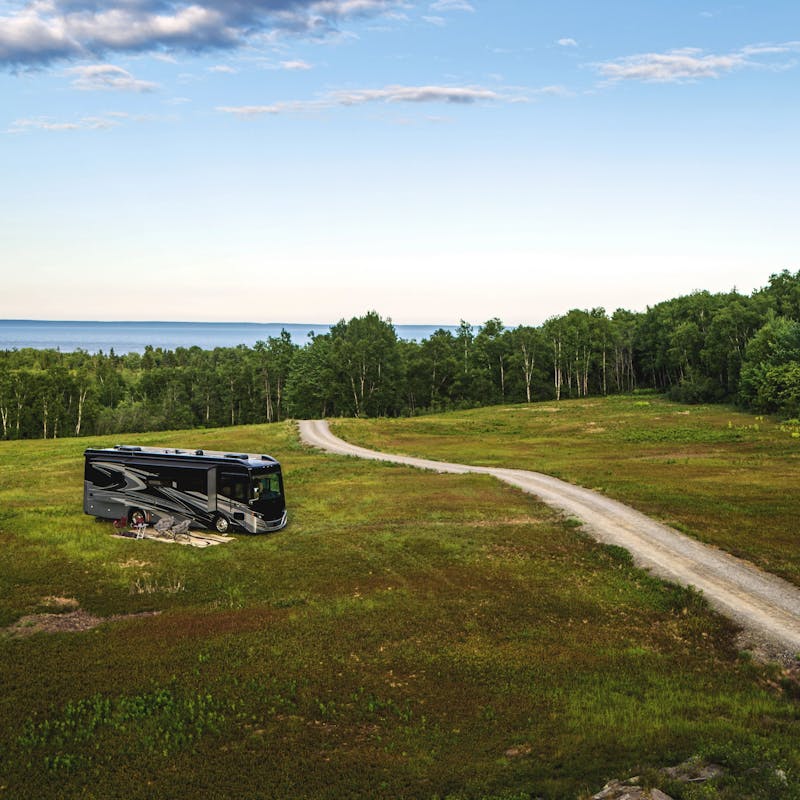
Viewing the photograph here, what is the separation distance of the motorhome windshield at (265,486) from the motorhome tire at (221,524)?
2.07m

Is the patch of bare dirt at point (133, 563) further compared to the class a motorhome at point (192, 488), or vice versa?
the class a motorhome at point (192, 488)

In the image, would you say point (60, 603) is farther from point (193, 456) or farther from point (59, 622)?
point (193, 456)

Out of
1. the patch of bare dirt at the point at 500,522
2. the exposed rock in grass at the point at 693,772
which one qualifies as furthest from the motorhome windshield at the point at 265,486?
the exposed rock in grass at the point at 693,772

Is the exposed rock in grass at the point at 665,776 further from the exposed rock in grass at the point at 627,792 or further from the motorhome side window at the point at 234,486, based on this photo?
the motorhome side window at the point at 234,486

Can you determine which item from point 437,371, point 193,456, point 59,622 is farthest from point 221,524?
point 437,371

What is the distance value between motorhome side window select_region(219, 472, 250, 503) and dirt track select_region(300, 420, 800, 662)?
58.5 feet

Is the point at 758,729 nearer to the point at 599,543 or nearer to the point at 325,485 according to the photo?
the point at 599,543

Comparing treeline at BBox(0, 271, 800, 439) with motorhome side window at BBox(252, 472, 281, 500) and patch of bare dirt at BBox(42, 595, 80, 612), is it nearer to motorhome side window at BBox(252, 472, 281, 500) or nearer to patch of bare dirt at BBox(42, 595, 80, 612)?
motorhome side window at BBox(252, 472, 281, 500)

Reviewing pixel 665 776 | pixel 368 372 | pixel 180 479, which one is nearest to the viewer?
pixel 665 776

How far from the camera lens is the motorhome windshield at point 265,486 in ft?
107

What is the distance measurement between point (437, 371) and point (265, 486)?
101119mm

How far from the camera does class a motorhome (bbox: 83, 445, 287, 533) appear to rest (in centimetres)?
3281

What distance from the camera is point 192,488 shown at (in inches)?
1320

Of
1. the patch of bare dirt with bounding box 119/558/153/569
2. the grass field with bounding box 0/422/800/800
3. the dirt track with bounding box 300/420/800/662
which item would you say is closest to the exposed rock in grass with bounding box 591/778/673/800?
the grass field with bounding box 0/422/800/800
